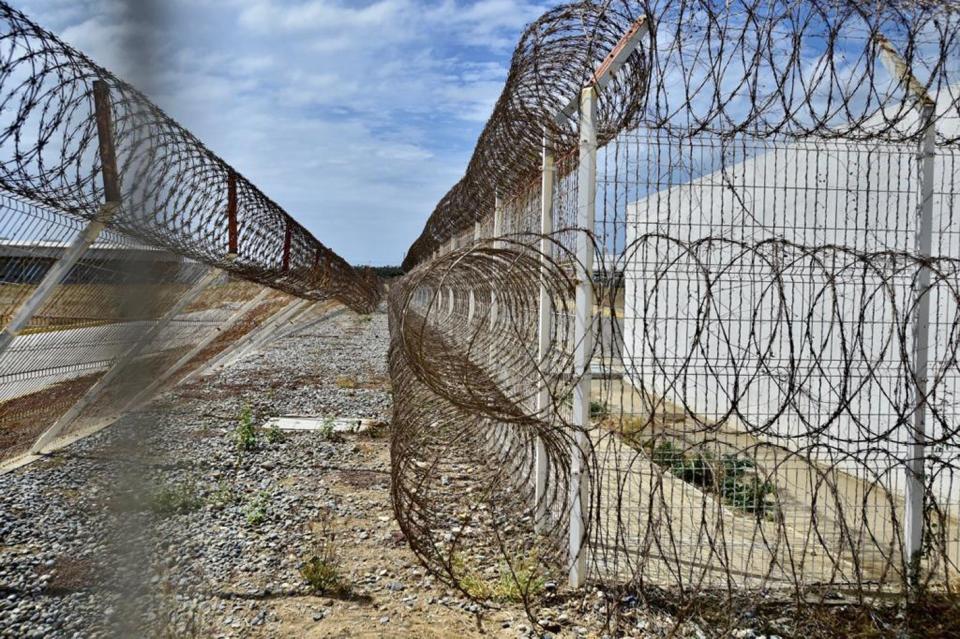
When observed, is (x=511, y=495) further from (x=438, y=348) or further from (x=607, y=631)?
(x=607, y=631)

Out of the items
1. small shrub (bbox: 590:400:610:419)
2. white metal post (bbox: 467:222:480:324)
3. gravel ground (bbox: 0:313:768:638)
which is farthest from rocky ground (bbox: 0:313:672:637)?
white metal post (bbox: 467:222:480:324)

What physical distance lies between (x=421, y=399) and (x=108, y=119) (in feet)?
7.66

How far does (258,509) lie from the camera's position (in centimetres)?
543

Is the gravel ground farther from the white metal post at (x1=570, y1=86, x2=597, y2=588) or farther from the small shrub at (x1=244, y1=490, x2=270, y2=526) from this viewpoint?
the white metal post at (x1=570, y1=86, x2=597, y2=588)

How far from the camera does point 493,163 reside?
20.5 ft

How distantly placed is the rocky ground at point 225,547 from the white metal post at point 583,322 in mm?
393

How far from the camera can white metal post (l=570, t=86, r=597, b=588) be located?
3973mm

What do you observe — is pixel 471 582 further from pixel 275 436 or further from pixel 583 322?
pixel 275 436

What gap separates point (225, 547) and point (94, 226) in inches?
99.1

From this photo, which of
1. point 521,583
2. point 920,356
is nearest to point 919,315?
point 920,356

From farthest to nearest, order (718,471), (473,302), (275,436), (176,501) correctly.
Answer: (473,302)
(275,436)
(176,501)
(718,471)

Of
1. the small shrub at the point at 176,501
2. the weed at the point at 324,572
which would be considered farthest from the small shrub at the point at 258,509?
the weed at the point at 324,572

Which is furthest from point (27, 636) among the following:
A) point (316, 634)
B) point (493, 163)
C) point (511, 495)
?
point (493, 163)

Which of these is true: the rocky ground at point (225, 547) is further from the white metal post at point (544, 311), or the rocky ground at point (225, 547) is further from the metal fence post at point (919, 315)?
the metal fence post at point (919, 315)
